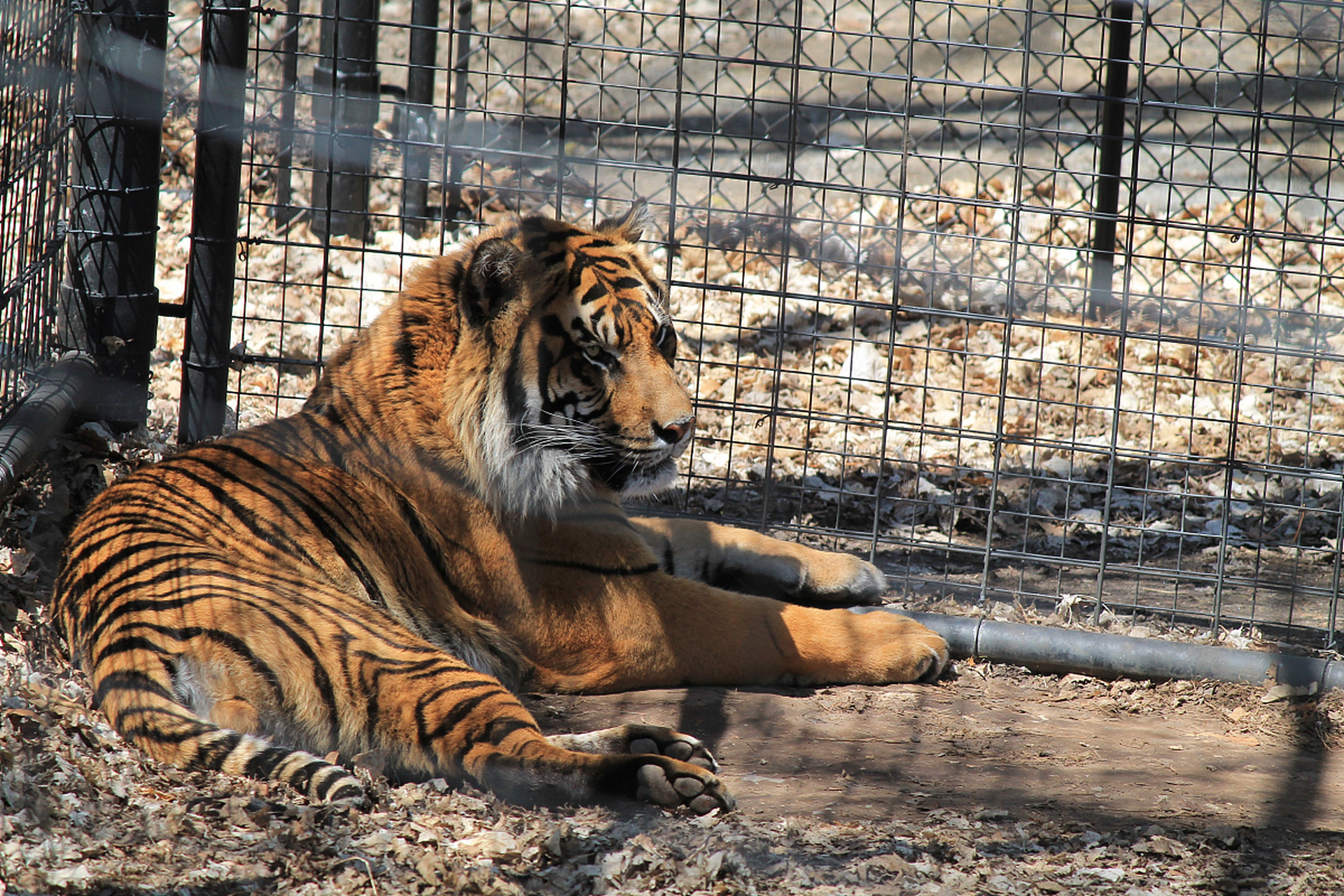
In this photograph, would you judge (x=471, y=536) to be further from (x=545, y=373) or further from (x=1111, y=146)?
(x=1111, y=146)

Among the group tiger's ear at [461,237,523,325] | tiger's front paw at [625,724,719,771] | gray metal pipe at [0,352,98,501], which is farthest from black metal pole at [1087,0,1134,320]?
gray metal pipe at [0,352,98,501]

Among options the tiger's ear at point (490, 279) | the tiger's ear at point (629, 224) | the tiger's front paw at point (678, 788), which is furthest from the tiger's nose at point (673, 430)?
the tiger's front paw at point (678, 788)

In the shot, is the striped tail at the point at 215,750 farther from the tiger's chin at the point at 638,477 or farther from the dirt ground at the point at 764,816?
the tiger's chin at the point at 638,477

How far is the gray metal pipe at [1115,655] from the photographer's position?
2781 mm

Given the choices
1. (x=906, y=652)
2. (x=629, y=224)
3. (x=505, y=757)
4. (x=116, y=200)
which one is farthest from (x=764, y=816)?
(x=116, y=200)

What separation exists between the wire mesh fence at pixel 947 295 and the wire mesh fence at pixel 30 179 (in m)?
0.53

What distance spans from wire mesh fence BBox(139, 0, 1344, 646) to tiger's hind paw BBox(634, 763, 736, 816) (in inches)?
54.1

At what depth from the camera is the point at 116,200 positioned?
136 inches

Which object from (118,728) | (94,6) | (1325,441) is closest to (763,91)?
(1325,441)

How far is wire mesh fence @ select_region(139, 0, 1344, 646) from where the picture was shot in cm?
320

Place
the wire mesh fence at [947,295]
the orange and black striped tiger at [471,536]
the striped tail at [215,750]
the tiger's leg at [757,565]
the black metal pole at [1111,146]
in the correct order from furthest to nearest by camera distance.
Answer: the black metal pole at [1111,146] < the wire mesh fence at [947,295] < the tiger's leg at [757,565] < the orange and black striped tiger at [471,536] < the striped tail at [215,750]

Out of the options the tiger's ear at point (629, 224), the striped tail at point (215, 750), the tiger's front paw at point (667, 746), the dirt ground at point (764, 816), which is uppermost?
the tiger's ear at point (629, 224)

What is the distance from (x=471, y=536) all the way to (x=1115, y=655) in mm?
1622

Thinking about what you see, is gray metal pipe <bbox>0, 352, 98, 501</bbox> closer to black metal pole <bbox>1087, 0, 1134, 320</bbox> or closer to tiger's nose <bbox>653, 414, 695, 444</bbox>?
tiger's nose <bbox>653, 414, 695, 444</bbox>
